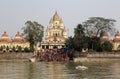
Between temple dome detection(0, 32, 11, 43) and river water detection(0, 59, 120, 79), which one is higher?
temple dome detection(0, 32, 11, 43)

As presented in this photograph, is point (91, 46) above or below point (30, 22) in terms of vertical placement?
below

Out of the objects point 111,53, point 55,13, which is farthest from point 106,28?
point 55,13

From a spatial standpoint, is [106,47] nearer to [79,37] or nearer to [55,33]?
[79,37]

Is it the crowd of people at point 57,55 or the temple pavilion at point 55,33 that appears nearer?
the crowd of people at point 57,55

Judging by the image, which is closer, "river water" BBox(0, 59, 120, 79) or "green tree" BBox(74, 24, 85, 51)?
"river water" BBox(0, 59, 120, 79)

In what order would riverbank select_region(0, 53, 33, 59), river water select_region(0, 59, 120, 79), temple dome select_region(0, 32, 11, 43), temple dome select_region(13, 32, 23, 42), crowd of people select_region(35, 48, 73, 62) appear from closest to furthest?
river water select_region(0, 59, 120, 79) < crowd of people select_region(35, 48, 73, 62) < riverbank select_region(0, 53, 33, 59) < temple dome select_region(13, 32, 23, 42) < temple dome select_region(0, 32, 11, 43)

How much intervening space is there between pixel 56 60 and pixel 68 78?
50940mm

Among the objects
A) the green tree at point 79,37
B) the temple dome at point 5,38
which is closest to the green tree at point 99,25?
the green tree at point 79,37

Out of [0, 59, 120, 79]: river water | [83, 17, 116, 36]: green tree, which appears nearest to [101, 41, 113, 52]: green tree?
[83, 17, 116, 36]: green tree

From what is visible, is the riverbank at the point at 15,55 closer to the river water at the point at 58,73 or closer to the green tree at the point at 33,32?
the green tree at the point at 33,32

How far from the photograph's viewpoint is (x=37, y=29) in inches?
4259

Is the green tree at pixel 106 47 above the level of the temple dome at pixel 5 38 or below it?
below

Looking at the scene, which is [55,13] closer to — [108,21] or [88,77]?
[108,21]

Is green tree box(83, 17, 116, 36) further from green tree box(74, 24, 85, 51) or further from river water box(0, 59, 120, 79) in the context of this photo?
river water box(0, 59, 120, 79)
